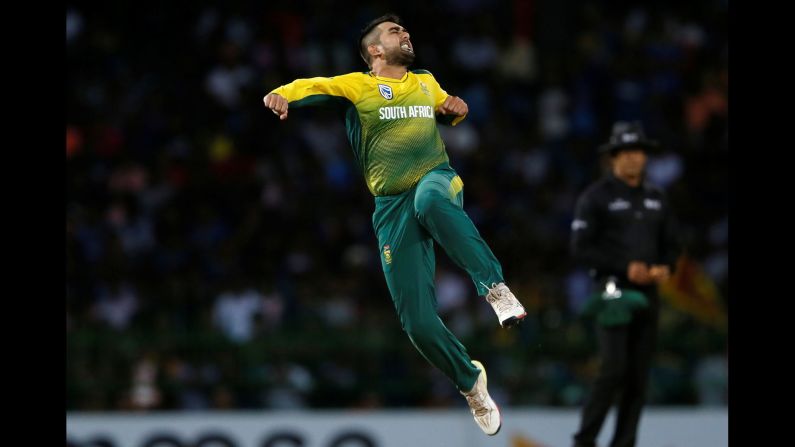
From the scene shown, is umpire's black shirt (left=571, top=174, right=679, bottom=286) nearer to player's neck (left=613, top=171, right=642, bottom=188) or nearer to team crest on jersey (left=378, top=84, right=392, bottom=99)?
player's neck (left=613, top=171, right=642, bottom=188)

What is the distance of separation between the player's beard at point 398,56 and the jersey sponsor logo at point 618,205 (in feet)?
9.20

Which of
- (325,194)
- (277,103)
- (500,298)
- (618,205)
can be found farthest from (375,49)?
(325,194)

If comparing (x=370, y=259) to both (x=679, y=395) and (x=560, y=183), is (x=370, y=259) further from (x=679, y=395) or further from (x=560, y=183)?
(x=679, y=395)

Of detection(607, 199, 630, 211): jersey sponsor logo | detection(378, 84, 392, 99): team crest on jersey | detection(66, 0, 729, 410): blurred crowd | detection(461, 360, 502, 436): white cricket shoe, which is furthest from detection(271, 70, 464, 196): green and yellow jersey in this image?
detection(66, 0, 729, 410): blurred crowd

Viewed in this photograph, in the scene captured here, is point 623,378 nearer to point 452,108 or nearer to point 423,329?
point 423,329

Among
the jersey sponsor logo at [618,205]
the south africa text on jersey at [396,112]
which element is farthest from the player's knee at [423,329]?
the jersey sponsor logo at [618,205]

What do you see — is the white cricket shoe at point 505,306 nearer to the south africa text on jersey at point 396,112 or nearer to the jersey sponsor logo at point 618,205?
the south africa text on jersey at point 396,112

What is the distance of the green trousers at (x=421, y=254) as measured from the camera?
6914 mm

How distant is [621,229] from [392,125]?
2.76 m

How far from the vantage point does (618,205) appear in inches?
367

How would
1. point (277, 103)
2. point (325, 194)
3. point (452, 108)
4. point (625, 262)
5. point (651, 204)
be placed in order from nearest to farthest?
point (277, 103)
point (452, 108)
point (625, 262)
point (651, 204)
point (325, 194)

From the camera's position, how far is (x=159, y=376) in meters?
12.4

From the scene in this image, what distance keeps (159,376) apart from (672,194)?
5.94m

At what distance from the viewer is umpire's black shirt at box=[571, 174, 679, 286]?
9.20 meters
